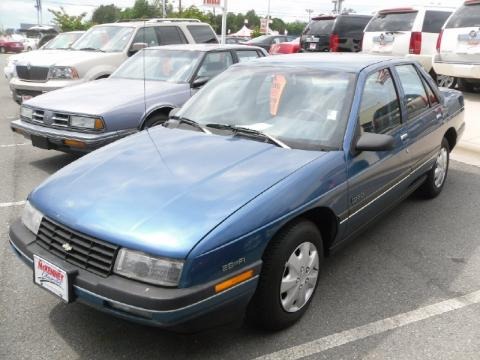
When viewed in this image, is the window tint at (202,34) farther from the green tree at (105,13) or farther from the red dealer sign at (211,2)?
the green tree at (105,13)

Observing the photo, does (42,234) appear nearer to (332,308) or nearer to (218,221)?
(218,221)

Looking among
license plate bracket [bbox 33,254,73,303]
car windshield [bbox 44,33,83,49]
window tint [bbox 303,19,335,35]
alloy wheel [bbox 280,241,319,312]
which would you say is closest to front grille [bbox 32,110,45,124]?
license plate bracket [bbox 33,254,73,303]

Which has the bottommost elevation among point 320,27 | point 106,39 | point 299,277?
point 299,277

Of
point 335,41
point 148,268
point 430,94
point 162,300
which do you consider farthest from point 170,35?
point 162,300

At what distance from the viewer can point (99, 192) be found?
2717 mm

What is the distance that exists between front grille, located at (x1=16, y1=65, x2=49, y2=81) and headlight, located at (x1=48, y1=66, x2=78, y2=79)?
19 centimetres

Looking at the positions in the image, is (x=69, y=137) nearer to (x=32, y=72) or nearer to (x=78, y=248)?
(x=78, y=248)

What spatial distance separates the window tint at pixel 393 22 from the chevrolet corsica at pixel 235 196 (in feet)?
23.4

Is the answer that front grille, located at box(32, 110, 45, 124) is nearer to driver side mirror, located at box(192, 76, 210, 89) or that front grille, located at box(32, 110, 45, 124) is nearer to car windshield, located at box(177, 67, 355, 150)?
driver side mirror, located at box(192, 76, 210, 89)

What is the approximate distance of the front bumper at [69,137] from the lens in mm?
5336

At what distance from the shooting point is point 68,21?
30.4m

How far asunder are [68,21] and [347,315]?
3135 cm

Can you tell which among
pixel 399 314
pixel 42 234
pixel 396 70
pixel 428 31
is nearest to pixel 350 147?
pixel 399 314

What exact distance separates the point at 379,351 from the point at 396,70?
2465mm
